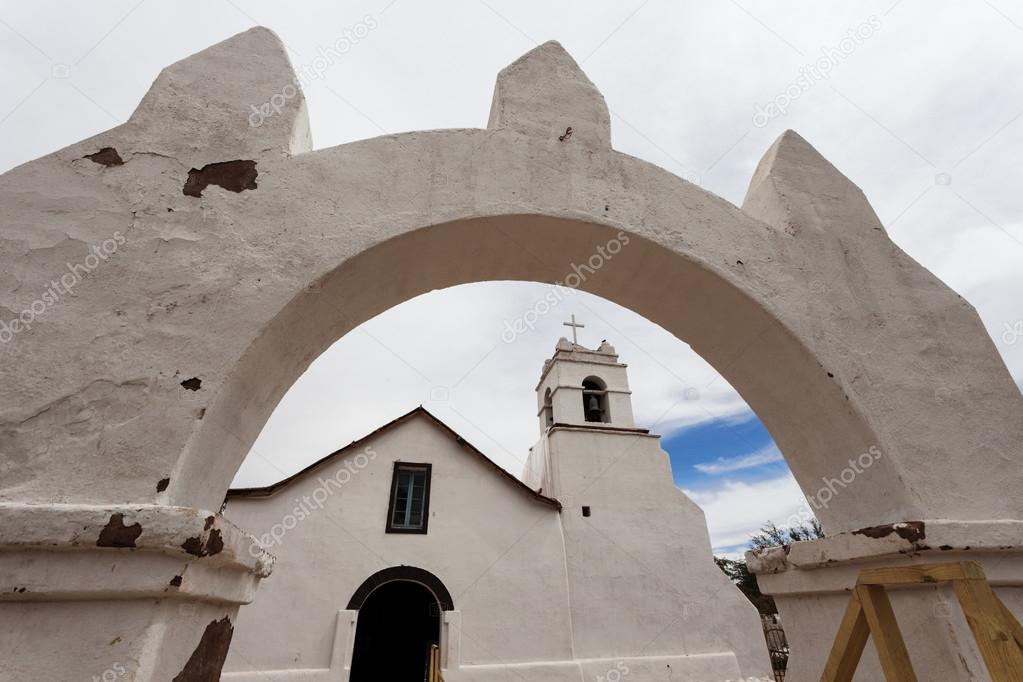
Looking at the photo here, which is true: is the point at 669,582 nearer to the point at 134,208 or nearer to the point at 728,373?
the point at 728,373

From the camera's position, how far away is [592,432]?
12648mm

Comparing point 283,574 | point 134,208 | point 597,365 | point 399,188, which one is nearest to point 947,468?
point 399,188

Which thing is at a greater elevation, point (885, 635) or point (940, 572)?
point (940, 572)

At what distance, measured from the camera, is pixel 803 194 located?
2.42 meters

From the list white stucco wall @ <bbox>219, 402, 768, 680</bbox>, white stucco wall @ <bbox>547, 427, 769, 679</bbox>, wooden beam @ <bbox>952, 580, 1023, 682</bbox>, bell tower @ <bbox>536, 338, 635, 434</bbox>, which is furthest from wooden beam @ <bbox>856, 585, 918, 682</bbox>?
bell tower @ <bbox>536, 338, 635, 434</bbox>

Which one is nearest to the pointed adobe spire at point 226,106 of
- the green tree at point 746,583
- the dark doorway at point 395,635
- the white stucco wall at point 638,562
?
the white stucco wall at point 638,562

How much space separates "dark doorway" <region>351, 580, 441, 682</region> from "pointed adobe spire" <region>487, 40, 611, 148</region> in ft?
36.8

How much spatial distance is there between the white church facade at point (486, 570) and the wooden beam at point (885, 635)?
923 cm

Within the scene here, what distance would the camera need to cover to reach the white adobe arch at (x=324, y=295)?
4.21 feet

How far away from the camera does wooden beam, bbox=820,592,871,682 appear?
4.88 feet

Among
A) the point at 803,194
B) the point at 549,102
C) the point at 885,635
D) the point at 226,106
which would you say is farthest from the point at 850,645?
the point at 226,106

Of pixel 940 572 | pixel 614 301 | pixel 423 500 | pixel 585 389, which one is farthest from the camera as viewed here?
pixel 585 389

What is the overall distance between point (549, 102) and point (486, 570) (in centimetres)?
959

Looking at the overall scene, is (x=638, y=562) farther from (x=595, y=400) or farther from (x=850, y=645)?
(x=850, y=645)
